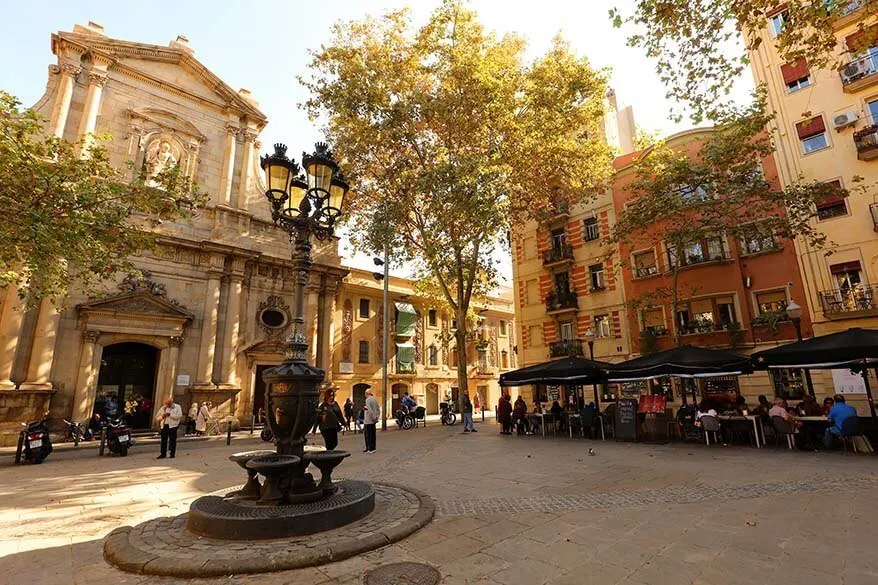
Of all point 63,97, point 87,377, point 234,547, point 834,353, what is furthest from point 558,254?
point 63,97

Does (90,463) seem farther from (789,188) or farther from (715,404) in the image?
(789,188)

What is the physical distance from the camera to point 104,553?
4.36 metres

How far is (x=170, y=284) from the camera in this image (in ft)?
64.7

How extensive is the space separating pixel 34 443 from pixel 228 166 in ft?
53.4

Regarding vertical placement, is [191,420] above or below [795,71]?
below

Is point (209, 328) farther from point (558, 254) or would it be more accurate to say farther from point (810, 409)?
point (810, 409)

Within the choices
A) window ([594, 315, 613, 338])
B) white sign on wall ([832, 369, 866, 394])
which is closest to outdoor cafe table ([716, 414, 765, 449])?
white sign on wall ([832, 369, 866, 394])

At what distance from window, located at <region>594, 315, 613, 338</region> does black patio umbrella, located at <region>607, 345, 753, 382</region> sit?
9499 mm

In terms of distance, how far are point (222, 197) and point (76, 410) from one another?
11662 millimetres

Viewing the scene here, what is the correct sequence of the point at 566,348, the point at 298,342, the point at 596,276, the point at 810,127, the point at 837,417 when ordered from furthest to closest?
1. the point at 596,276
2. the point at 566,348
3. the point at 810,127
4. the point at 837,417
5. the point at 298,342

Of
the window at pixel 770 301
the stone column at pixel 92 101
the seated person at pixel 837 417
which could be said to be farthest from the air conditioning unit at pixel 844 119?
the stone column at pixel 92 101

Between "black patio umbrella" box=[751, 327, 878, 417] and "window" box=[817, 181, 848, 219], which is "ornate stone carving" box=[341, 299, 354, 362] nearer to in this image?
"black patio umbrella" box=[751, 327, 878, 417]

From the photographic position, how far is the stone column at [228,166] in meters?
22.5

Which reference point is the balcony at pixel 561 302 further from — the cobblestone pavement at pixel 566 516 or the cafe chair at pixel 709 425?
the cobblestone pavement at pixel 566 516
